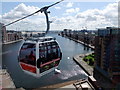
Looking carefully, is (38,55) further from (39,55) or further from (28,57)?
(28,57)

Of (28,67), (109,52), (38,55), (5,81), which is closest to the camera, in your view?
(38,55)

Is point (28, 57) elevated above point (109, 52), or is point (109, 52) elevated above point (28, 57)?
point (28, 57)

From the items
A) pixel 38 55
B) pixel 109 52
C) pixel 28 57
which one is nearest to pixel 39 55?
pixel 38 55

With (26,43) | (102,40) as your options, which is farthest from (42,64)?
(102,40)

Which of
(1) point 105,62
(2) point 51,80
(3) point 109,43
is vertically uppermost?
(3) point 109,43

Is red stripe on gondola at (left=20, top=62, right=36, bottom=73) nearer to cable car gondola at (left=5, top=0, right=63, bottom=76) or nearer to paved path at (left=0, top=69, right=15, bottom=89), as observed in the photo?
cable car gondola at (left=5, top=0, right=63, bottom=76)

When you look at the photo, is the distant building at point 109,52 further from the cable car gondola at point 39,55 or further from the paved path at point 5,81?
the cable car gondola at point 39,55

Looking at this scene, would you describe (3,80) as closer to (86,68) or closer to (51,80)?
(51,80)

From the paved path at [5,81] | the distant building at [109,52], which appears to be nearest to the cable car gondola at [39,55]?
the distant building at [109,52]
